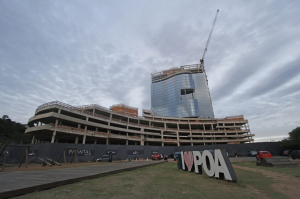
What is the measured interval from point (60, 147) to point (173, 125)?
61.0 meters

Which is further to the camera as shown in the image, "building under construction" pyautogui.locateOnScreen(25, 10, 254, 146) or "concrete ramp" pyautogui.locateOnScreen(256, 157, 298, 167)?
A: "building under construction" pyautogui.locateOnScreen(25, 10, 254, 146)

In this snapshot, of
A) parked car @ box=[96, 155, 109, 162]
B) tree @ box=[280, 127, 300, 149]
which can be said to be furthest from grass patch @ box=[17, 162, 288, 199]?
tree @ box=[280, 127, 300, 149]

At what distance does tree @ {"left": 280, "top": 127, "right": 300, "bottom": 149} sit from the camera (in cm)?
3588

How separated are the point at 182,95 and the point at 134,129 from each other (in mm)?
55419

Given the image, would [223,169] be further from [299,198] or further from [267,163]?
[267,163]

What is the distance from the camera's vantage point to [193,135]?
72938 mm

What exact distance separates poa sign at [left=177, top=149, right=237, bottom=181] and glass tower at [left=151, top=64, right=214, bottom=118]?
85284mm

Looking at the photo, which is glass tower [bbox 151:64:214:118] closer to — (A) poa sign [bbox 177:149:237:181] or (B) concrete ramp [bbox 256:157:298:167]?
(B) concrete ramp [bbox 256:157:298:167]

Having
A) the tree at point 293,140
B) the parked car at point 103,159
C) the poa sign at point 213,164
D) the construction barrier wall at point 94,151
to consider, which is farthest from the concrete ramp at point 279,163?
the tree at point 293,140

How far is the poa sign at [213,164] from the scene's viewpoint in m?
7.81

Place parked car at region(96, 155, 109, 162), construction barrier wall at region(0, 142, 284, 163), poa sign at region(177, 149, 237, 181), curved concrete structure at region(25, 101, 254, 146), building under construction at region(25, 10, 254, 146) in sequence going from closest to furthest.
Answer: poa sign at region(177, 149, 237, 181), construction barrier wall at region(0, 142, 284, 163), parked car at region(96, 155, 109, 162), building under construction at region(25, 10, 254, 146), curved concrete structure at region(25, 101, 254, 146)

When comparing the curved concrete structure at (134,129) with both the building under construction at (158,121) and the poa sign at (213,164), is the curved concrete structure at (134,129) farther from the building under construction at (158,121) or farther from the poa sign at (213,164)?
the poa sign at (213,164)

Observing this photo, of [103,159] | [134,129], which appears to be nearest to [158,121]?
[134,129]

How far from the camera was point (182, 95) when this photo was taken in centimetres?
10625
